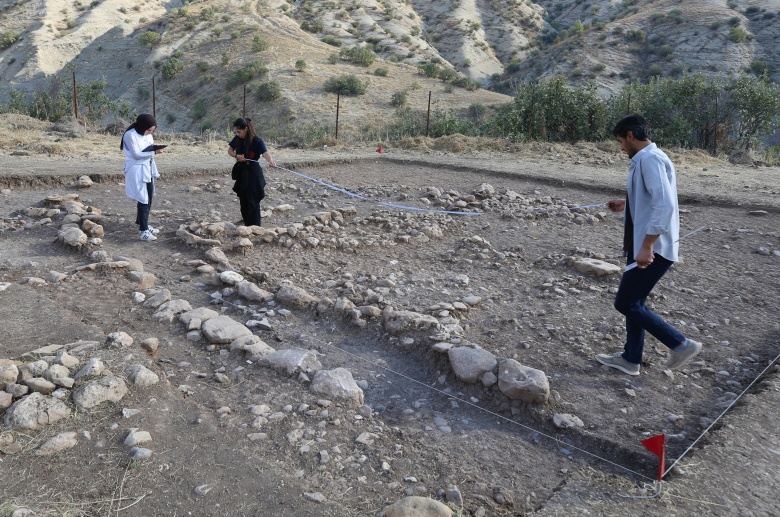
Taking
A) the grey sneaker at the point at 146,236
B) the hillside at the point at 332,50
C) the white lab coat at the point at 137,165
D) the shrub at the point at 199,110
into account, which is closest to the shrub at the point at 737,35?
the hillside at the point at 332,50

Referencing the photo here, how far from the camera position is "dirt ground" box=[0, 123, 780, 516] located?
2.99 meters

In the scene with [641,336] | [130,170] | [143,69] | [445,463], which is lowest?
[445,463]

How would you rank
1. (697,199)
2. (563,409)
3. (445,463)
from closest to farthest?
(445,463) < (563,409) < (697,199)

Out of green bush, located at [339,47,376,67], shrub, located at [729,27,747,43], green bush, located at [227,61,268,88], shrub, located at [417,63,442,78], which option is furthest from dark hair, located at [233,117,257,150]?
shrub, located at [729,27,747,43]

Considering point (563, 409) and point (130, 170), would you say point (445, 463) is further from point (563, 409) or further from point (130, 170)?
point (130, 170)

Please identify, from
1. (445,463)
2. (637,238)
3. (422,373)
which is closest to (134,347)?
(422,373)

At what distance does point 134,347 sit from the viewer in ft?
13.9

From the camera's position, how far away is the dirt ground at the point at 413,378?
9.80 feet

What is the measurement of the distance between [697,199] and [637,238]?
23.7 ft

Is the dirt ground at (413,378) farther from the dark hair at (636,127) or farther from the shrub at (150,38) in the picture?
the shrub at (150,38)

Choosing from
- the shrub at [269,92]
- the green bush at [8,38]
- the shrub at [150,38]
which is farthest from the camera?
the green bush at [8,38]

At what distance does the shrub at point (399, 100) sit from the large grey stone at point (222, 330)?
2796 cm

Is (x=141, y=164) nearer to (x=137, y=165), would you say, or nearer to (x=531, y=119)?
(x=137, y=165)

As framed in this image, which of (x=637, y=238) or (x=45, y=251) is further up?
(x=637, y=238)
